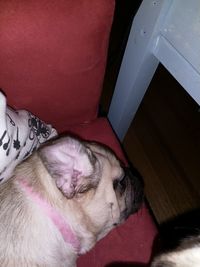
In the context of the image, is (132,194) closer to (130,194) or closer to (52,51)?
(130,194)

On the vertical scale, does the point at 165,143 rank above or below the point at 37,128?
above

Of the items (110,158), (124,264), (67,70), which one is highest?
(67,70)

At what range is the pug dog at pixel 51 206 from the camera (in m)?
0.87

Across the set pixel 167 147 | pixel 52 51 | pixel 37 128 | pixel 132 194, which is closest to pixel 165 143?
pixel 167 147

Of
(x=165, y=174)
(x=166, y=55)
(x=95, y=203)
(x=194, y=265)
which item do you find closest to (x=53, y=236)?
(x=95, y=203)

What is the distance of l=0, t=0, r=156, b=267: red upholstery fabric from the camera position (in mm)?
861

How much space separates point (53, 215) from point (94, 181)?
0.42 ft

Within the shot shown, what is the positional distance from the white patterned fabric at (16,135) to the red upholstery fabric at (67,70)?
2.2 inches

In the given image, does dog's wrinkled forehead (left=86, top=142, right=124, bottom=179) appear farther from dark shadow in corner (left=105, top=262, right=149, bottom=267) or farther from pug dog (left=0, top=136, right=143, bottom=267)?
dark shadow in corner (left=105, top=262, right=149, bottom=267)

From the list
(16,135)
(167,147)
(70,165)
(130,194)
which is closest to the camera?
(70,165)

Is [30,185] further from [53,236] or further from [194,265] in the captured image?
[194,265]

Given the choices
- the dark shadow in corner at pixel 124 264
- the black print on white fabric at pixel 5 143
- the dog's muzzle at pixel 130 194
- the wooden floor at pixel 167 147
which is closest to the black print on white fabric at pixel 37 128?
the black print on white fabric at pixel 5 143

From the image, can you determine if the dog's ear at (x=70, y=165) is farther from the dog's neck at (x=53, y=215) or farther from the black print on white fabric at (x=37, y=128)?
the black print on white fabric at (x=37, y=128)

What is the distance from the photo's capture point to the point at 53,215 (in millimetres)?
893
